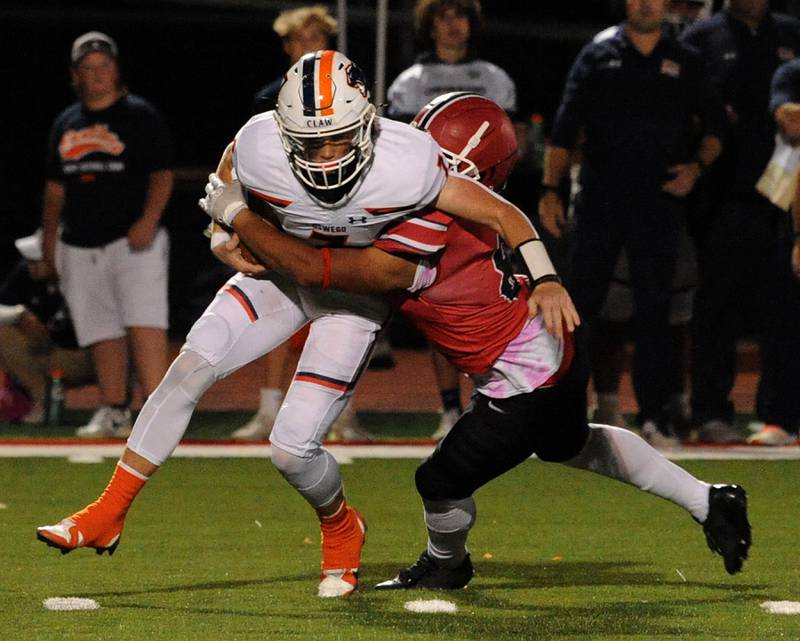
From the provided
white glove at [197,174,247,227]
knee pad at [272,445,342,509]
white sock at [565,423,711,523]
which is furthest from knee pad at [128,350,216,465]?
white sock at [565,423,711,523]

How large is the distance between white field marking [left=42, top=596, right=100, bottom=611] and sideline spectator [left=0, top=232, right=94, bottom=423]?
154 inches

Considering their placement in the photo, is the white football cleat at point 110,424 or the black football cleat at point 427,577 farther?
the white football cleat at point 110,424

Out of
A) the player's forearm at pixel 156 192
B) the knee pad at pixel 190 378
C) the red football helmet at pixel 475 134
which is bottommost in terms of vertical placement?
the player's forearm at pixel 156 192

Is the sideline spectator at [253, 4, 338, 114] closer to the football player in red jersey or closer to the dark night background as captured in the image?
the football player in red jersey

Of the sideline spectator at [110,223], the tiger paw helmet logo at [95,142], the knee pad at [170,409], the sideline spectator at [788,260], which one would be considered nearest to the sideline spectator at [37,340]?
the sideline spectator at [110,223]

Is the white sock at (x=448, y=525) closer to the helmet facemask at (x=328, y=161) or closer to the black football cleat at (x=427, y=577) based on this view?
the black football cleat at (x=427, y=577)

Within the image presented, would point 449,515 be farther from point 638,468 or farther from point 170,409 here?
point 170,409

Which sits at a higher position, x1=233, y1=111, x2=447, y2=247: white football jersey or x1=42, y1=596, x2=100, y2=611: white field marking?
x1=233, y1=111, x2=447, y2=247: white football jersey

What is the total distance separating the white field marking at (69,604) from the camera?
15.4 feet

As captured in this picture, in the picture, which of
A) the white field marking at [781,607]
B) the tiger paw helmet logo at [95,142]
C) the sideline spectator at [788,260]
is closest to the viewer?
the white field marking at [781,607]

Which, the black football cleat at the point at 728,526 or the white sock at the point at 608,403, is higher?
the black football cleat at the point at 728,526

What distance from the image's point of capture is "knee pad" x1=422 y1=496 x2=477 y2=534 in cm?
502

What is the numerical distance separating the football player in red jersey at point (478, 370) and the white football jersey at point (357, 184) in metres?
0.07

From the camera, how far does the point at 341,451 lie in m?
Answer: 7.81
